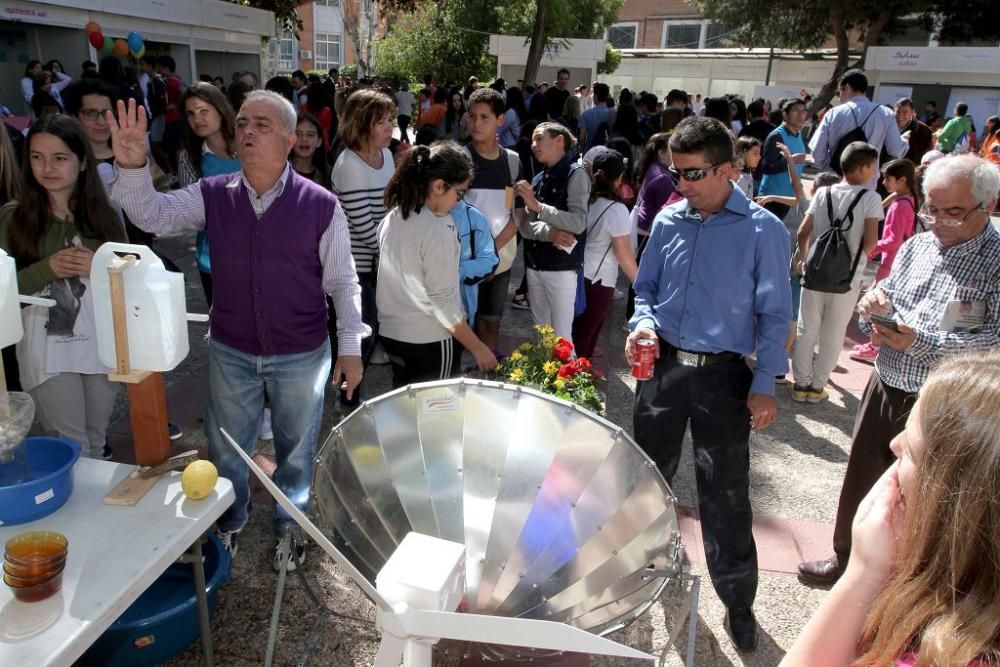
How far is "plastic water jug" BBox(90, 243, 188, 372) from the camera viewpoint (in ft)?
6.21

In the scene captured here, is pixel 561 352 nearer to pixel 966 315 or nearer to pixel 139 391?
pixel 966 315

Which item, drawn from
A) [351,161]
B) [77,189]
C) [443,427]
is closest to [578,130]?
[351,161]

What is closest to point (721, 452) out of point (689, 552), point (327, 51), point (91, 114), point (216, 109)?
point (689, 552)

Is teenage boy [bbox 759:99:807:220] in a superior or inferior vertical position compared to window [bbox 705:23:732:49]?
inferior

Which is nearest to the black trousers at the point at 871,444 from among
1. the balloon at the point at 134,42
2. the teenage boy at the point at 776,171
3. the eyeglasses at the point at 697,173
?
the eyeglasses at the point at 697,173

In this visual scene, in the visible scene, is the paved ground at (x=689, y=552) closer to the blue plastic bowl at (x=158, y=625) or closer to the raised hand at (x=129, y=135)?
the blue plastic bowl at (x=158, y=625)

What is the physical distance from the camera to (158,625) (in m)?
2.29

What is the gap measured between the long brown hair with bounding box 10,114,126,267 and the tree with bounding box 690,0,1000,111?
1113 inches

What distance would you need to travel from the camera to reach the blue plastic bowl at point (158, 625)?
2.24m

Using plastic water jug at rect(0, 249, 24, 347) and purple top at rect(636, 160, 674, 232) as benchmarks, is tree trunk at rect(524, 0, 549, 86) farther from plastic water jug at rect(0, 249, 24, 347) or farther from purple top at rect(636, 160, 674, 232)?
plastic water jug at rect(0, 249, 24, 347)

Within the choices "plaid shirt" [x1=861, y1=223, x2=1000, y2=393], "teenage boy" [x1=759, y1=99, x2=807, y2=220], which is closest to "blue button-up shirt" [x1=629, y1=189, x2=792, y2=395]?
"plaid shirt" [x1=861, y1=223, x2=1000, y2=393]

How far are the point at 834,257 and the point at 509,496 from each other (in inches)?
142

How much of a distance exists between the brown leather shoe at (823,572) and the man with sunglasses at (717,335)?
1.91 feet

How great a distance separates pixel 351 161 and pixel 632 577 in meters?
2.95
